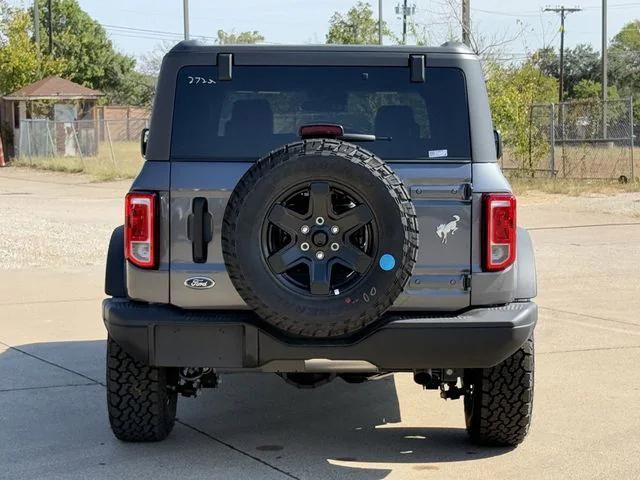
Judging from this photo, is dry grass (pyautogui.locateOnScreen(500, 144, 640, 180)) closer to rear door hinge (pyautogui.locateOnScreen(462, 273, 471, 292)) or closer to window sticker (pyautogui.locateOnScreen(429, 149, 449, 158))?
window sticker (pyautogui.locateOnScreen(429, 149, 449, 158))

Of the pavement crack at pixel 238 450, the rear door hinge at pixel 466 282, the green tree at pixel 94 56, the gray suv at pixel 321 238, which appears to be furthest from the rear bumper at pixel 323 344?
the green tree at pixel 94 56

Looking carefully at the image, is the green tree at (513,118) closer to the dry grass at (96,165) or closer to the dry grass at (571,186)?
the dry grass at (571,186)

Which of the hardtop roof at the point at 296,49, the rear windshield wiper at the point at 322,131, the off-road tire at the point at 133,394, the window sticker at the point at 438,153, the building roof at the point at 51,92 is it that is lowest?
the off-road tire at the point at 133,394

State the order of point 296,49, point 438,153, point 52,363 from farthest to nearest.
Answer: point 52,363
point 296,49
point 438,153

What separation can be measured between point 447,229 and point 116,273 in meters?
1.68

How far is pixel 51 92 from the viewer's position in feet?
142

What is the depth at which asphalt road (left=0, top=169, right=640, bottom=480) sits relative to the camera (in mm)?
5527

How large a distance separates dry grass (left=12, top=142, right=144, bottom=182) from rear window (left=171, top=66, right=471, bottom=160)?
25688 millimetres

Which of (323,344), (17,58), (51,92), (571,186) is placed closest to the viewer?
(323,344)

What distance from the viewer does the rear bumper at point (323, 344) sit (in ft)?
17.0

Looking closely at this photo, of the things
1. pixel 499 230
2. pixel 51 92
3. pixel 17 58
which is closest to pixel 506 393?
pixel 499 230

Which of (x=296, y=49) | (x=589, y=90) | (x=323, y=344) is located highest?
(x=589, y=90)

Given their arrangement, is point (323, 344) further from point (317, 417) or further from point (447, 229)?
point (317, 417)

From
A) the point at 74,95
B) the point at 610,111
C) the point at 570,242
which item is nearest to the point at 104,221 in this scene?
the point at 570,242
